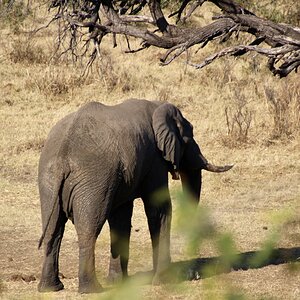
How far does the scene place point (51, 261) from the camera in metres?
7.17

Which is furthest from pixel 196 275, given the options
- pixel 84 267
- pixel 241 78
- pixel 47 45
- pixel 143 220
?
pixel 47 45

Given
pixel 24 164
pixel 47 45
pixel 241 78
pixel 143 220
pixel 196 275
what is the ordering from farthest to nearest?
1. pixel 47 45
2. pixel 241 78
3. pixel 24 164
4. pixel 143 220
5. pixel 196 275

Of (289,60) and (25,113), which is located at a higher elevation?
(289,60)

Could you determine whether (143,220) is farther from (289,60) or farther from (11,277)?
(289,60)

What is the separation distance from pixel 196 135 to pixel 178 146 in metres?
6.52

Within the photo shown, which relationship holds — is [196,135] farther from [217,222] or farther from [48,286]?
[217,222]

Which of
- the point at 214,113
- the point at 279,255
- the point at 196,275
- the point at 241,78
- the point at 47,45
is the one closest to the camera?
the point at 196,275

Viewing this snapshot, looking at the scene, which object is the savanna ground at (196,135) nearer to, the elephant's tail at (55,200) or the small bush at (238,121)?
the small bush at (238,121)

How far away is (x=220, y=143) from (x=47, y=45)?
6.57m

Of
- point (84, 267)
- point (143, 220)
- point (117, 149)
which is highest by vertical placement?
point (117, 149)

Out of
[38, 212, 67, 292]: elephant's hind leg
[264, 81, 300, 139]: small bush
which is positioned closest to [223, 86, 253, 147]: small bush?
[264, 81, 300, 139]: small bush

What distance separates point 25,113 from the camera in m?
15.7

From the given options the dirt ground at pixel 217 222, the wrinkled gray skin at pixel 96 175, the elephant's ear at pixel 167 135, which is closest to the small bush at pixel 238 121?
the dirt ground at pixel 217 222

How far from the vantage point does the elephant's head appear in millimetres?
7691
